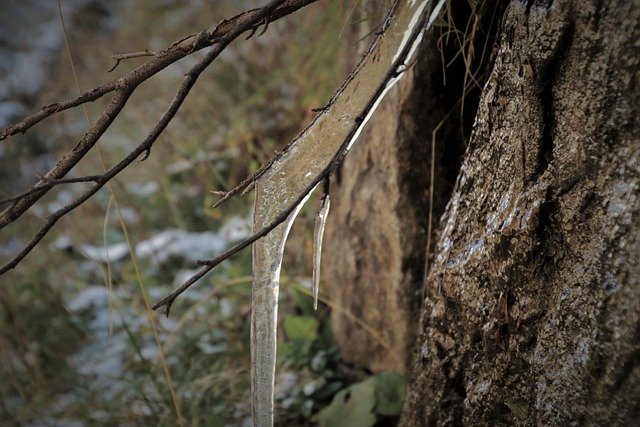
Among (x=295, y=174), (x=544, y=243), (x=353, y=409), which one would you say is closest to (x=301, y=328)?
(x=353, y=409)

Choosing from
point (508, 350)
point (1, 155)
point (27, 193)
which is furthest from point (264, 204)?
point (1, 155)

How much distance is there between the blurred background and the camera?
195 cm

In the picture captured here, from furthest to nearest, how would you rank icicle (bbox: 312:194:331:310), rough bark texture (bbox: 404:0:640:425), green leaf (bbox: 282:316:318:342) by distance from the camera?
1. green leaf (bbox: 282:316:318:342)
2. icicle (bbox: 312:194:331:310)
3. rough bark texture (bbox: 404:0:640:425)

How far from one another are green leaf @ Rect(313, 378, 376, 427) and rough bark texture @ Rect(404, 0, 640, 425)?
17.1 inches

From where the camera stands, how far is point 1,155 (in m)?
4.56

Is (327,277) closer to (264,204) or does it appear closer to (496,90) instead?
(264,204)

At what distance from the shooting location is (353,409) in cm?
162

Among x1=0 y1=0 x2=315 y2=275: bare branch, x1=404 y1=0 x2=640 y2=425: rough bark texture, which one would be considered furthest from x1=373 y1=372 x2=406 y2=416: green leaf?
x1=0 y1=0 x2=315 y2=275: bare branch

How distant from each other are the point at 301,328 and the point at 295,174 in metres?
1.18

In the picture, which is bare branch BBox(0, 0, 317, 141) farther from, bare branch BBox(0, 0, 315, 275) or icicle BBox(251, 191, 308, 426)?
icicle BBox(251, 191, 308, 426)

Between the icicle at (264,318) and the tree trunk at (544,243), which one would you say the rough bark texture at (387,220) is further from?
the icicle at (264,318)

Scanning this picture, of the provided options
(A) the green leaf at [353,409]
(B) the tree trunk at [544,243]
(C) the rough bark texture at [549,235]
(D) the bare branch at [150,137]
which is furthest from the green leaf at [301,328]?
(D) the bare branch at [150,137]

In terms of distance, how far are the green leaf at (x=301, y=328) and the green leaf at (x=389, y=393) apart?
1.62 feet

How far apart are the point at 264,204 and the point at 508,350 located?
21.9 inches
